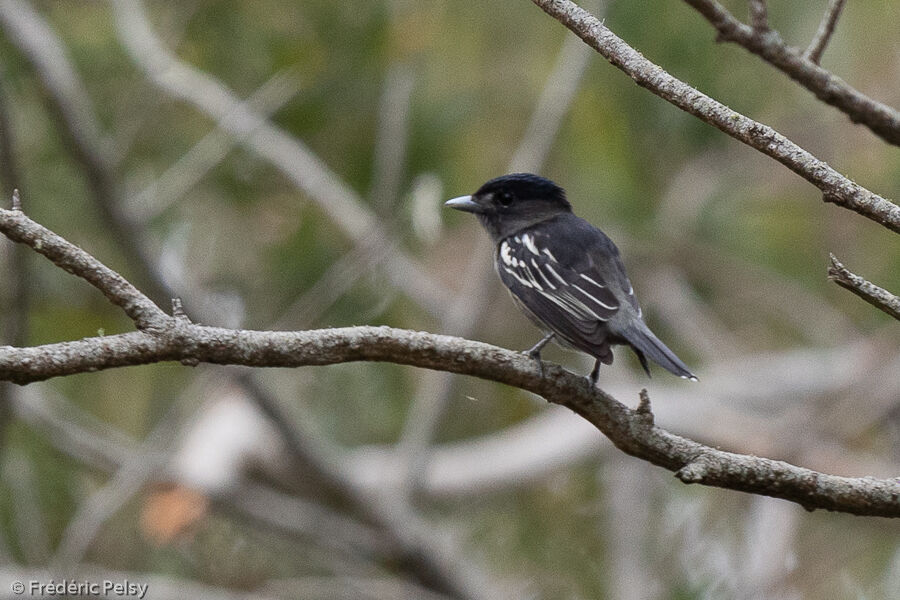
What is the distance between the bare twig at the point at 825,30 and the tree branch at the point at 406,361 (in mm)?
955

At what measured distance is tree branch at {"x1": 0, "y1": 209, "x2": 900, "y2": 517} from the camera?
215cm

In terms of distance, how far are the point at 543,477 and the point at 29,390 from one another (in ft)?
9.67

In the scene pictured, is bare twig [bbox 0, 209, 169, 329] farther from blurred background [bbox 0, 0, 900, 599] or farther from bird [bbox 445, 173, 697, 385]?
blurred background [bbox 0, 0, 900, 599]

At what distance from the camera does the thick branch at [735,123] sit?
7.50 feet

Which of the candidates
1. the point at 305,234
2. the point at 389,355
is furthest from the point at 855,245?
the point at 389,355

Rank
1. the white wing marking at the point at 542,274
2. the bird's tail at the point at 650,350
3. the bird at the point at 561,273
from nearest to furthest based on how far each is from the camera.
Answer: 1. the bird's tail at the point at 650,350
2. the bird at the point at 561,273
3. the white wing marking at the point at 542,274

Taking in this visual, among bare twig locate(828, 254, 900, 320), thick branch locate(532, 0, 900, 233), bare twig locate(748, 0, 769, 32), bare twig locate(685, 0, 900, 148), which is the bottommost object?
bare twig locate(828, 254, 900, 320)

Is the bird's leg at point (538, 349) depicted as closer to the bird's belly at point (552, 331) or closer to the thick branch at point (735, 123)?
the bird's belly at point (552, 331)

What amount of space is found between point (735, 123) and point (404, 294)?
4.83 meters

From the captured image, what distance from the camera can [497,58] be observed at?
23.7 feet

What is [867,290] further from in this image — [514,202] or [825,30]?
[514,202]

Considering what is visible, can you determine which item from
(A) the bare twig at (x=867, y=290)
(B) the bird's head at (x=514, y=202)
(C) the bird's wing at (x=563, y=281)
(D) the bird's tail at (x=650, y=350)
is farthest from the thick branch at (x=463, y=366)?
(B) the bird's head at (x=514, y=202)

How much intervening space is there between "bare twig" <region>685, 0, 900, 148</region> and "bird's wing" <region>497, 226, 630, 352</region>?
1.01m

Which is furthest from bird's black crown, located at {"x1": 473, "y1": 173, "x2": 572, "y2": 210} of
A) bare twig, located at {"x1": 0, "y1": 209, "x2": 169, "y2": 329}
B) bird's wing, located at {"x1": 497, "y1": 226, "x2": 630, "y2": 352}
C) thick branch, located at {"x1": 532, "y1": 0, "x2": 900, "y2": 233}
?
bare twig, located at {"x1": 0, "y1": 209, "x2": 169, "y2": 329}
